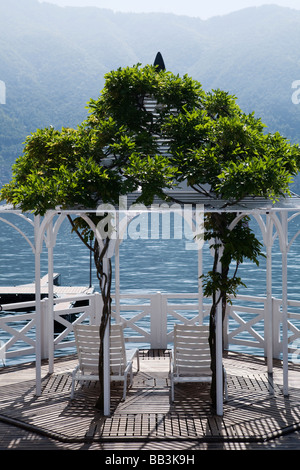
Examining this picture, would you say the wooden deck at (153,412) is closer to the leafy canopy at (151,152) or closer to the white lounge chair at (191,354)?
the white lounge chair at (191,354)

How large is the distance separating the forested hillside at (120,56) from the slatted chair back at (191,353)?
56.0 metres

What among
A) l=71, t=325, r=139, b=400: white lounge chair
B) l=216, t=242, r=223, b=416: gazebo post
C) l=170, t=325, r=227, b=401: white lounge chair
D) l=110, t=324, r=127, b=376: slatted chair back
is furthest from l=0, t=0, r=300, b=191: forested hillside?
l=216, t=242, r=223, b=416: gazebo post

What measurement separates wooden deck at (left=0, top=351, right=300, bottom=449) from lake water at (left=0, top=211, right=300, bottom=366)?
25391 mm

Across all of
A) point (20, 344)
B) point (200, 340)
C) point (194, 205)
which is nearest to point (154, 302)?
point (200, 340)

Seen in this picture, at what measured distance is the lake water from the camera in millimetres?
39406

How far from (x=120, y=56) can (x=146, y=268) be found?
46311mm

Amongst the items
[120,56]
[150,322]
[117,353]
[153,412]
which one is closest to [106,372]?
[153,412]

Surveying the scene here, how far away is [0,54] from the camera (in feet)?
259

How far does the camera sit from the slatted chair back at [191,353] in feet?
24.0

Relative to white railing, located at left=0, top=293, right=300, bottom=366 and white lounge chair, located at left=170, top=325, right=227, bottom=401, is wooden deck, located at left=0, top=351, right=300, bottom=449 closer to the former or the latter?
white lounge chair, located at left=170, top=325, right=227, bottom=401

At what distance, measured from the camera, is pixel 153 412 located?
6.68 metres

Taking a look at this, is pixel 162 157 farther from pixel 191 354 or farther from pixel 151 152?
pixel 191 354

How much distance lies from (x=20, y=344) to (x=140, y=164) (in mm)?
12323

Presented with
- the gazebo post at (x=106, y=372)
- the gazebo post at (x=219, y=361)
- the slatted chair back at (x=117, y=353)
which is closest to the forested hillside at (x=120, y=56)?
the slatted chair back at (x=117, y=353)
